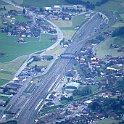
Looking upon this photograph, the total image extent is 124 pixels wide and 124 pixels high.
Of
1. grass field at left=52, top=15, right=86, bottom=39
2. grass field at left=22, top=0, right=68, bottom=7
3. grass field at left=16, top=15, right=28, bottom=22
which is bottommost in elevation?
grass field at left=52, top=15, right=86, bottom=39

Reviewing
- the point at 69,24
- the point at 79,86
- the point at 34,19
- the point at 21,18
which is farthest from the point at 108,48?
Result: the point at 21,18

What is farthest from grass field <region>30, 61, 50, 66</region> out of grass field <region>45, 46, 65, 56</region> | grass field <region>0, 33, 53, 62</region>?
grass field <region>45, 46, 65, 56</region>

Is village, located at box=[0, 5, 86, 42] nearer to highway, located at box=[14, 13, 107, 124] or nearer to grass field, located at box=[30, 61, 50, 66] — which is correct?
highway, located at box=[14, 13, 107, 124]

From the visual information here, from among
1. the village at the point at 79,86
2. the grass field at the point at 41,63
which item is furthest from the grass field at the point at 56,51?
the grass field at the point at 41,63

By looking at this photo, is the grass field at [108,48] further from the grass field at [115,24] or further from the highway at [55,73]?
the highway at [55,73]

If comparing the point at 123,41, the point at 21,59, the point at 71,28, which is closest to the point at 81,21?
the point at 71,28

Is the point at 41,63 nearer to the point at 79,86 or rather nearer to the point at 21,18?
the point at 79,86
